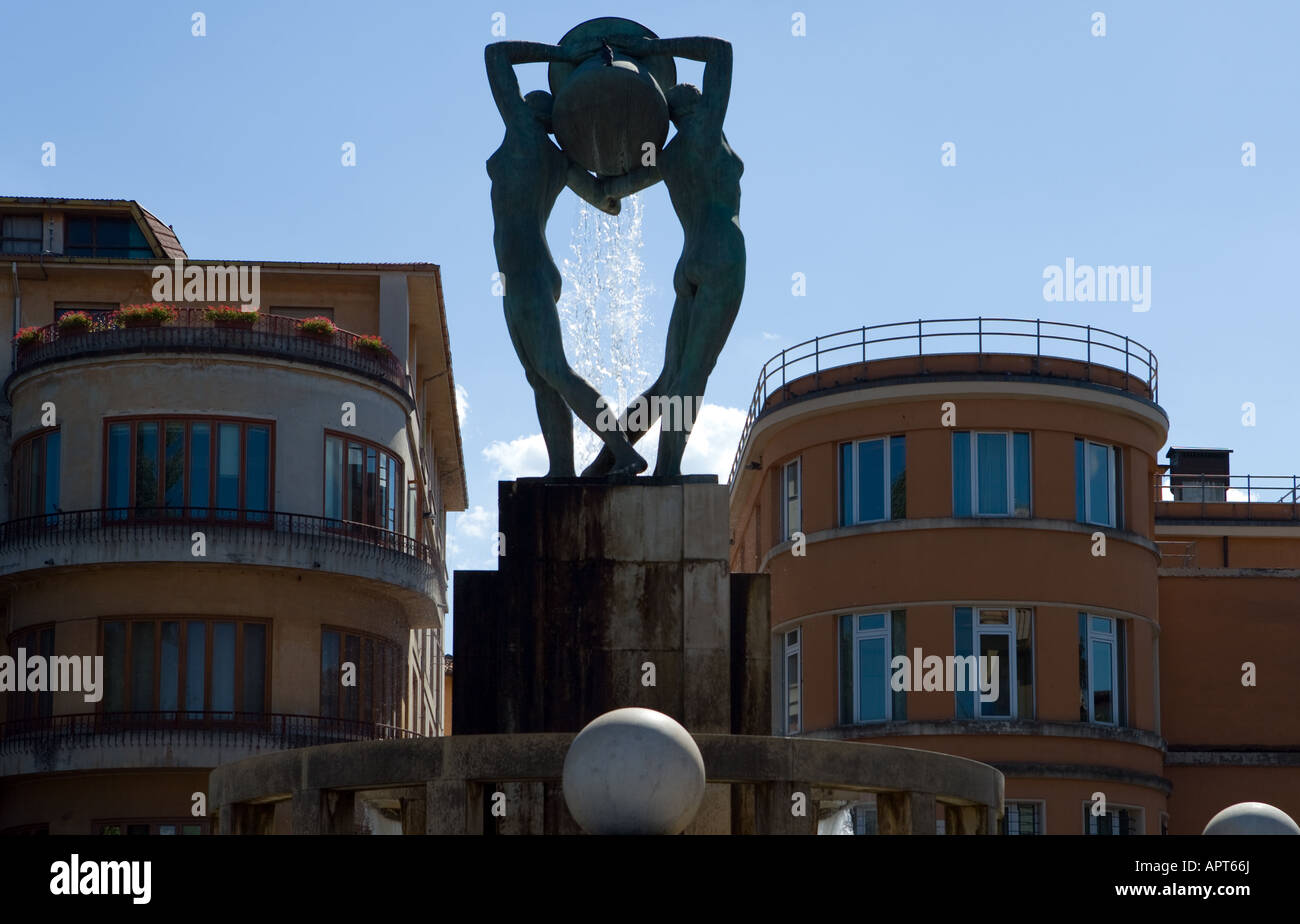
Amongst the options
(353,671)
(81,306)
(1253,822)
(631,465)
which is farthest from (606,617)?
(81,306)

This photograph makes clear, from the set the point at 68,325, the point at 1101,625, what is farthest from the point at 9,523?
the point at 1101,625

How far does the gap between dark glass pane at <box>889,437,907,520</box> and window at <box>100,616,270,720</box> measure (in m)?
13.4

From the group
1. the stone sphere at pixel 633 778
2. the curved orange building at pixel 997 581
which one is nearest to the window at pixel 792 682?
the curved orange building at pixel 997 581

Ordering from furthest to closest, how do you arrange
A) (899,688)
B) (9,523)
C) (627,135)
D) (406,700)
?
(406,700)
(9,523)
(899,688)
(627,135)

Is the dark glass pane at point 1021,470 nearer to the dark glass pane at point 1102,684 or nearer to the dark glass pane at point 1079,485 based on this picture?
the dark glass pane at point 1079,485

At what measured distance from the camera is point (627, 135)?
53.5 ft

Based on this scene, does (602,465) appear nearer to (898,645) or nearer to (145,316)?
(898,645)

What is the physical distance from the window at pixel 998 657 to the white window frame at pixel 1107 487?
8.36ft

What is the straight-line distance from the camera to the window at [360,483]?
4469 centimetres

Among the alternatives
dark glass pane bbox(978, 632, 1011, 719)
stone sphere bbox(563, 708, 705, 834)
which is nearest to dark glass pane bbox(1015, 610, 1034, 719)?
dark glass pane bbox(978, 632, 1011, 719)

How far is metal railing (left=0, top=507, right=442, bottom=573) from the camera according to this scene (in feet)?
137

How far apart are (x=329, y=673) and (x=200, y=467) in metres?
5.13
